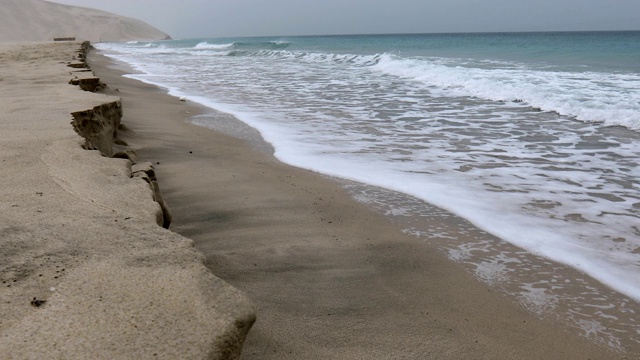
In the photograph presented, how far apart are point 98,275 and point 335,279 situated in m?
1.07

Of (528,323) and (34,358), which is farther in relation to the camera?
(528,323)

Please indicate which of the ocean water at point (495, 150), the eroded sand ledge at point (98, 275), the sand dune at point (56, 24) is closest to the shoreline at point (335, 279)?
the ocean water at point (495, 150)

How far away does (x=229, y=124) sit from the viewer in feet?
20.6

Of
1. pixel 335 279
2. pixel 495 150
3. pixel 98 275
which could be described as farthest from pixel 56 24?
pixel 98 275

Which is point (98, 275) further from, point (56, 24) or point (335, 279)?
point (56, 24)

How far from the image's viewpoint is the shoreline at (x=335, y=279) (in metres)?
Answer: 1.82

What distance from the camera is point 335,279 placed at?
229 cm

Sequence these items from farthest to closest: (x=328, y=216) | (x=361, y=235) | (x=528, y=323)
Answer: (x=328, y=216) < (x=361, y=235) < (x=528, y=323)

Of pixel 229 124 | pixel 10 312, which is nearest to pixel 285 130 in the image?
pixel 229 124

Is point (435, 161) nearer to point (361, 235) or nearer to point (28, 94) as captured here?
point (361, 235)

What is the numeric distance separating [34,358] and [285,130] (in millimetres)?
4848

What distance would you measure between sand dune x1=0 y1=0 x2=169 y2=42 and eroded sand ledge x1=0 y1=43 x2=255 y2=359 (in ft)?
223

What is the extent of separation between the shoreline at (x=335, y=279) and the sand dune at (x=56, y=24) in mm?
67486

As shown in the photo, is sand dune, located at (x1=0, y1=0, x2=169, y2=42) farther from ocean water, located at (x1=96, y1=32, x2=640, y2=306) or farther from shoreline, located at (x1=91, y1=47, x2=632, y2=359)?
shoreline, located at (x1=91, y1=47, x2=632, y2=359)
